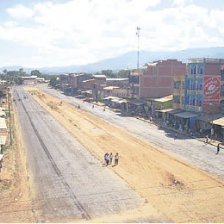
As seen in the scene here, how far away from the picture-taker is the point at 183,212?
21.6 m

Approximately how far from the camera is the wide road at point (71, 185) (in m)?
21.8

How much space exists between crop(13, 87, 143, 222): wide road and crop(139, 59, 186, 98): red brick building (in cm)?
3741

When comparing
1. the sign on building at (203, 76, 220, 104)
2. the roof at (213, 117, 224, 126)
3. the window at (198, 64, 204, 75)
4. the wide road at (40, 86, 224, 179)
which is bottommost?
the wide road at (40, 86, 224, 179)

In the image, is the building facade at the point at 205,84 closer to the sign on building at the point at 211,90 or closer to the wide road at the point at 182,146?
the sign on building at the point at 211,90

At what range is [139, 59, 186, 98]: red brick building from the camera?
76562 millimetres

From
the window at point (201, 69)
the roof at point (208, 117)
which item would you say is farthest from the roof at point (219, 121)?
the window at point (201, 69)

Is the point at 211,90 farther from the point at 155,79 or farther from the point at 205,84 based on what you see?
the point at 155,79

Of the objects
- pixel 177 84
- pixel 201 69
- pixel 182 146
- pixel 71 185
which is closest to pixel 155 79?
pixel 177 84

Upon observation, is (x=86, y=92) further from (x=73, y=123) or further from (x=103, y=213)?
(x=103, y=213)

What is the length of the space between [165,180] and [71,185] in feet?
29.9

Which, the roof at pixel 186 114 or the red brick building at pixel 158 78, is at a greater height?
the red brick building at pixel 158 78

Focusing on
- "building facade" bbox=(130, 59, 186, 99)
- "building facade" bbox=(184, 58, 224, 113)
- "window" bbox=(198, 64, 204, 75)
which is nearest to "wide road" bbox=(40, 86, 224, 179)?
"building facade" bbox=(184, 58, 224, 113)

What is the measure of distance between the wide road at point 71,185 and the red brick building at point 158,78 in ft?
123

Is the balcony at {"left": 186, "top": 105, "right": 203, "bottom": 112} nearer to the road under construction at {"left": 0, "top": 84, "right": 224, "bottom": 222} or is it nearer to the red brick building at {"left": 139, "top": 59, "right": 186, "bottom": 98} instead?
the road under construction at {"left": 0, "top": 84, "right": 224, "bottom": 222}
